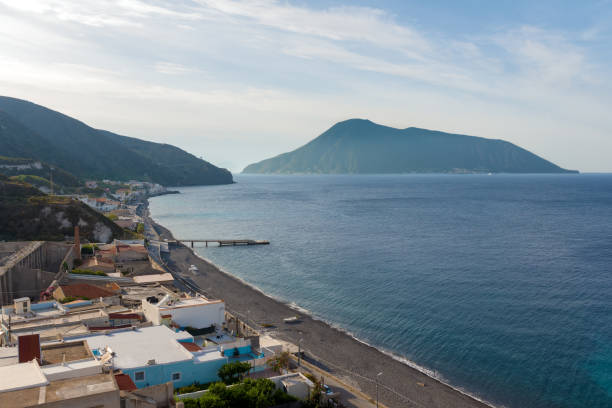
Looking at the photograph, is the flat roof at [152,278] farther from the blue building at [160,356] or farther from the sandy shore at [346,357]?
the blue building at [160,356]

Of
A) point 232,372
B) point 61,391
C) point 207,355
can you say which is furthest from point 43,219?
point 61,391

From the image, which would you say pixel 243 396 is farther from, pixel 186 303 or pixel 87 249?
pixel 87 249

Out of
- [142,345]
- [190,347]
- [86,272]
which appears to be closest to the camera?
[142,345]

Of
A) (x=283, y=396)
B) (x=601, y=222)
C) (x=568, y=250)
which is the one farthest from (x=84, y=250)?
(x=601, y=222)

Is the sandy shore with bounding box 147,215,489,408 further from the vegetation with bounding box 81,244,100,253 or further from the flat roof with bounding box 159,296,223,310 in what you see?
the vegetation with bounding box 81,244,100,253

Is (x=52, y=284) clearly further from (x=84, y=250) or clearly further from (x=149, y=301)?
(x=84, y=250)

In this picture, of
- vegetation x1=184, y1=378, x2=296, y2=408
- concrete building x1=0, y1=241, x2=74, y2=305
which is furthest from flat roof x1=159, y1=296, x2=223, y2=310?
concrete building x1=0, y1=241, x2=74, y2=305
